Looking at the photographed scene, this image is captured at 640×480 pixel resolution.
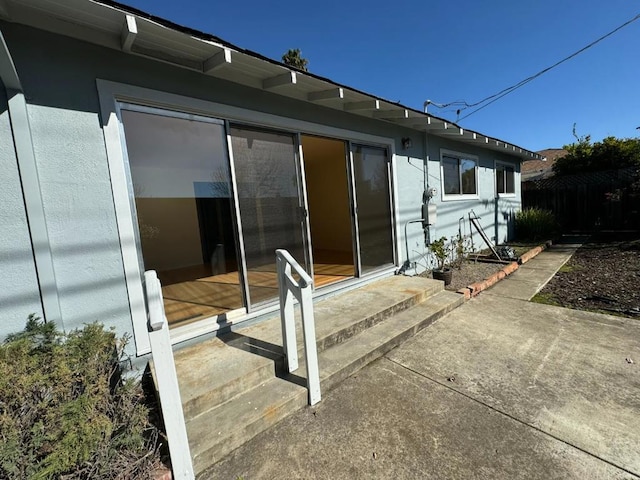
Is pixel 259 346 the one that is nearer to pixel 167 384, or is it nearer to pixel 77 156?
pixel 167 384

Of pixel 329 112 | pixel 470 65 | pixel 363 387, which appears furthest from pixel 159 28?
pixel 470 65

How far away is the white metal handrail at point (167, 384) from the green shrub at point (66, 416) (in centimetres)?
20

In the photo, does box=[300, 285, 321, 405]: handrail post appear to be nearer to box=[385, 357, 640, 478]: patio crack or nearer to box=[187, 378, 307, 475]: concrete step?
box=[187, 378, 307, 475]: concrete step

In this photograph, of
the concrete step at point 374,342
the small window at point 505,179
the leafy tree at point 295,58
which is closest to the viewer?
the concrete step at point 374,342

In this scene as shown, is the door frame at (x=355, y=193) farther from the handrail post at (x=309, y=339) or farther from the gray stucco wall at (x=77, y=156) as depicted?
the gray stucco wall at (x=77, y=156)

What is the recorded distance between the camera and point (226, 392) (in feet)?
6.72

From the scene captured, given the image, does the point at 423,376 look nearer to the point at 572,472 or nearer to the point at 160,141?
the point at 572,472

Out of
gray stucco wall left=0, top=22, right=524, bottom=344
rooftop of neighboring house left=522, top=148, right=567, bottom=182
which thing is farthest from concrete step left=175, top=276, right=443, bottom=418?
rooftop of neighboring house left=522, top=148, right=567, bottom=182

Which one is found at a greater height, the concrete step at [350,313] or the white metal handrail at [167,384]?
the white metal handrail at [167,384]

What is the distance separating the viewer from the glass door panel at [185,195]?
8.68 feet

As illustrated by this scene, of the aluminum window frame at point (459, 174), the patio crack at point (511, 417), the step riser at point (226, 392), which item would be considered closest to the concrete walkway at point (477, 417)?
the patio crack at point (511, 417)

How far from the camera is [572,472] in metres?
1.50

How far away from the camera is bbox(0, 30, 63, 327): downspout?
184 centimetres

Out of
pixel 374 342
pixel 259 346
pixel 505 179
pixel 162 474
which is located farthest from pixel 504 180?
pixel 162 474
